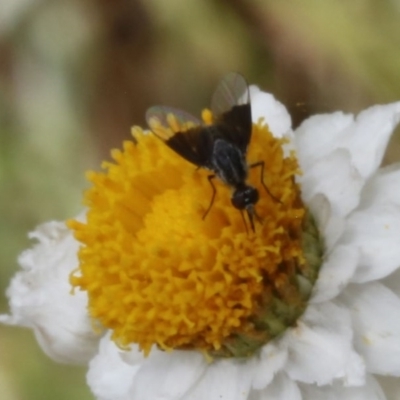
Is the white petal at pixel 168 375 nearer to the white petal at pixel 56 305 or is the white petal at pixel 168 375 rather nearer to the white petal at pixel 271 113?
the white petal at pixel 56 305

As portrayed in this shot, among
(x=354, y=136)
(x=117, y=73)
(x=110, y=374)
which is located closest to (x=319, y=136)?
(x=354, y=136)

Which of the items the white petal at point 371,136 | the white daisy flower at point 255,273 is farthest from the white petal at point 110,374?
the white petal at point 371,136

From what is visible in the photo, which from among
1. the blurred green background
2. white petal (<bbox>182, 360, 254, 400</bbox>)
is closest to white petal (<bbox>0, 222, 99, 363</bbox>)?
white petal (<bbox>182, 360, 254, 400</bbox>)

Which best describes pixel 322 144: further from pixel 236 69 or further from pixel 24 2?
pixel 24 2

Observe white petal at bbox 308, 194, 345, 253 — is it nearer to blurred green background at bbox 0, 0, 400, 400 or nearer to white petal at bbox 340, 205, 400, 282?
white petal at bbox 340, 205, 400, 282

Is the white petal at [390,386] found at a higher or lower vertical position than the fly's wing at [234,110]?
lower

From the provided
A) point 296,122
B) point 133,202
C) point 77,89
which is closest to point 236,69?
point 296,122
